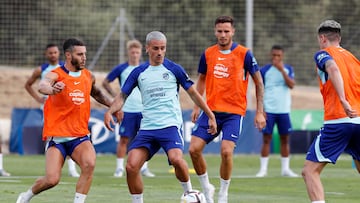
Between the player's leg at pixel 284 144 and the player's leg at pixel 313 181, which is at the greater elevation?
the player's leg at pixel 313 181

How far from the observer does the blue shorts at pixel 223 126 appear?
14.2 m

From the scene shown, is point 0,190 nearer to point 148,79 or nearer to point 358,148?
point 148,79

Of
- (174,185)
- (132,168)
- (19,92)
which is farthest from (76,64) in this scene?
(19,92)

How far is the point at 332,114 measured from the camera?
1140 centimetres

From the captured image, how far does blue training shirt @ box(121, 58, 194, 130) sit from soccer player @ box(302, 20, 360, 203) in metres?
1.96

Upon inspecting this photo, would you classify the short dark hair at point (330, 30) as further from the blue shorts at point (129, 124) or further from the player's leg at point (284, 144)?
the player's leg at point (284, 144)

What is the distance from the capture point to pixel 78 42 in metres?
12.8

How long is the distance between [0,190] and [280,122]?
702cm

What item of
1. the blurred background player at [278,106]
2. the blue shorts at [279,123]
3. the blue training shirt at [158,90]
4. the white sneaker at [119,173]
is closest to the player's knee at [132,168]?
the blue training shirt at [158,90]

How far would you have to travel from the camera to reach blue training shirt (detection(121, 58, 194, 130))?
12.6 meters

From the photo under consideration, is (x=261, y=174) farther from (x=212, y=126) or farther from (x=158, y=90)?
(x=158, y=90)

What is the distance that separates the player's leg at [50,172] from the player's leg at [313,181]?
3.02 meters

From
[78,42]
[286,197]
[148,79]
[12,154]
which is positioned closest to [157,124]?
[148,79]

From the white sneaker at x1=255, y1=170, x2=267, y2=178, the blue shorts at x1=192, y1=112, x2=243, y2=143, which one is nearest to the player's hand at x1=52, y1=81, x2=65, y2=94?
the blue shorts at x1=192, y1=112, x2=243, y2=143
